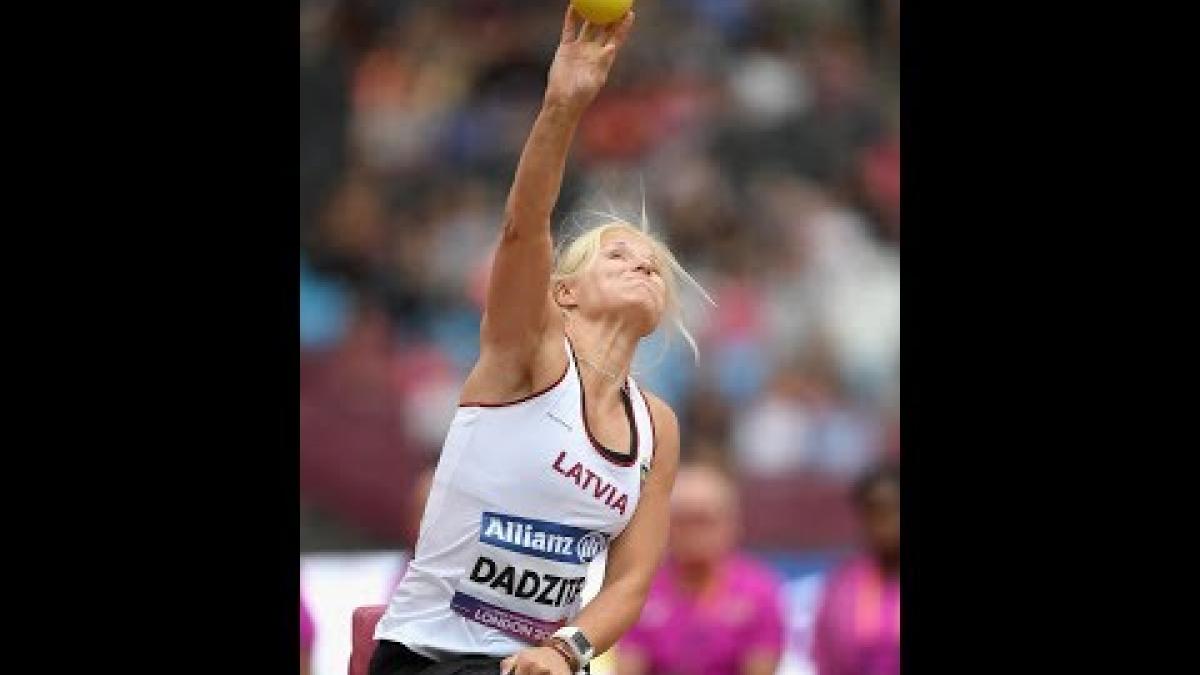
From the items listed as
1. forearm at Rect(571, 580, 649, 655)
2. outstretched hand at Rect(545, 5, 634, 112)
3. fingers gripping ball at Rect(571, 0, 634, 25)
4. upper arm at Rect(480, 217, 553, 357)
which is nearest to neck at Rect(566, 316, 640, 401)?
upper arm at Rect(480, 217, 553, 357)

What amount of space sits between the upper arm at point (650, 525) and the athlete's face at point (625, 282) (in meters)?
0.32

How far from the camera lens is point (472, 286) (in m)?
9.95

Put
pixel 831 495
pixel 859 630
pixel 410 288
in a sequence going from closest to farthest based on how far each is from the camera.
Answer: pixel 859 630, pixel 831 495, pixel 410 288

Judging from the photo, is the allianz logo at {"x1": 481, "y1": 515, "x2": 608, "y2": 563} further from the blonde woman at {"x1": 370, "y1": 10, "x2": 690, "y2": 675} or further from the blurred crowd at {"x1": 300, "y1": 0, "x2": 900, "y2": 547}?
the blurred crowd at {"x1": 300, "y1": 0, "x2": 900, "y2": 547}

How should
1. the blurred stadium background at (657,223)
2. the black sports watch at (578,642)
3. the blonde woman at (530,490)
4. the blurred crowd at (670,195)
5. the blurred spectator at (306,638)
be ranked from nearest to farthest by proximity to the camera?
the blonde woman at (530,490)
the black sports watch at (578,642)
the blurred spectator at (306,638)
the blurred stadium background at (657,223)
the blurred crowd at (670,195)

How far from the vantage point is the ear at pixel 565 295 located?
511cm

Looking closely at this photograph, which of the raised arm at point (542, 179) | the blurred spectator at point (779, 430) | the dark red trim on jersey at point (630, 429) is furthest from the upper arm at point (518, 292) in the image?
the blurred spectator at point (779, 430)

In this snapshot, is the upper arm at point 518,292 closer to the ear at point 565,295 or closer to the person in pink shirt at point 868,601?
the ear at point 565,295

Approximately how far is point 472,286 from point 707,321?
125 centimetres

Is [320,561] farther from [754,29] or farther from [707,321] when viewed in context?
[754,29]

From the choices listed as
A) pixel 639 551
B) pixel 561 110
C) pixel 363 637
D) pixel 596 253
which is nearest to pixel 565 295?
pixel 596 253

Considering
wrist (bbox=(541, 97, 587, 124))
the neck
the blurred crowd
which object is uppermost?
the blurred crowd

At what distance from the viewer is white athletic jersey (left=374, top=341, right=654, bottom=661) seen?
4.74 meters

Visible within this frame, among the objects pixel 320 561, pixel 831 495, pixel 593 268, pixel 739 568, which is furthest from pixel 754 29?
pixel 593 268
